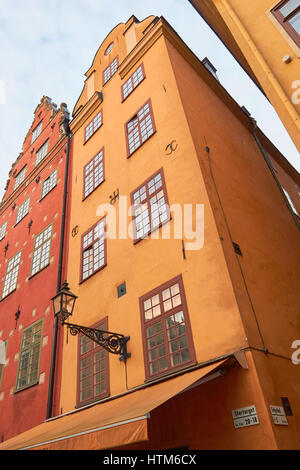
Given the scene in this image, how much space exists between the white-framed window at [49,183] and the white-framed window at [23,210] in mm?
1315

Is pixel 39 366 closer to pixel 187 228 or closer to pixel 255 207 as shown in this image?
pixel 187 228

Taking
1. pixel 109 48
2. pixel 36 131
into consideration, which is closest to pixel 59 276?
pixel 109 48

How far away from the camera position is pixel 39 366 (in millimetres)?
9508

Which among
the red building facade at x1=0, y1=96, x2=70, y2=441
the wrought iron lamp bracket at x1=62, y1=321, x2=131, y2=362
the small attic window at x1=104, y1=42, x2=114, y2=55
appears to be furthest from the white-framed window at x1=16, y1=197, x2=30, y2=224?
the wrought iron lamp bracket at x1=62, y1=321, x2=131, y2=362

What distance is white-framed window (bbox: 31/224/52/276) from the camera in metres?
11.8

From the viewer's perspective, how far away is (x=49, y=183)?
47.4 feet

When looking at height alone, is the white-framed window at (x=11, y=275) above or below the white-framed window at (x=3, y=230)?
below

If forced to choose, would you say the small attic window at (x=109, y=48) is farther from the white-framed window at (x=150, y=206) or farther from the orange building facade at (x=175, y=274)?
the white-framed window at (x=150, y=206)

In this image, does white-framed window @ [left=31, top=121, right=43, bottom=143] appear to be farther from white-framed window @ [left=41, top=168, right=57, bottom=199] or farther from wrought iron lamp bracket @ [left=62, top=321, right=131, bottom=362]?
wrought iron lamp bracket @ [left=62, top=321, right=131, bottom=362]

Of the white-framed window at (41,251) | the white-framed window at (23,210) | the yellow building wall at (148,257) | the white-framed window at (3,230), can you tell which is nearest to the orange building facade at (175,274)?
the yellow building wall at (148,257)

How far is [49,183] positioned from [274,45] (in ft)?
33.8

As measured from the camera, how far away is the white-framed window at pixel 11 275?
42.4 feet

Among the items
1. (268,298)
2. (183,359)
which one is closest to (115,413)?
(183,359)

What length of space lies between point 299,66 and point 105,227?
588 centimetres
